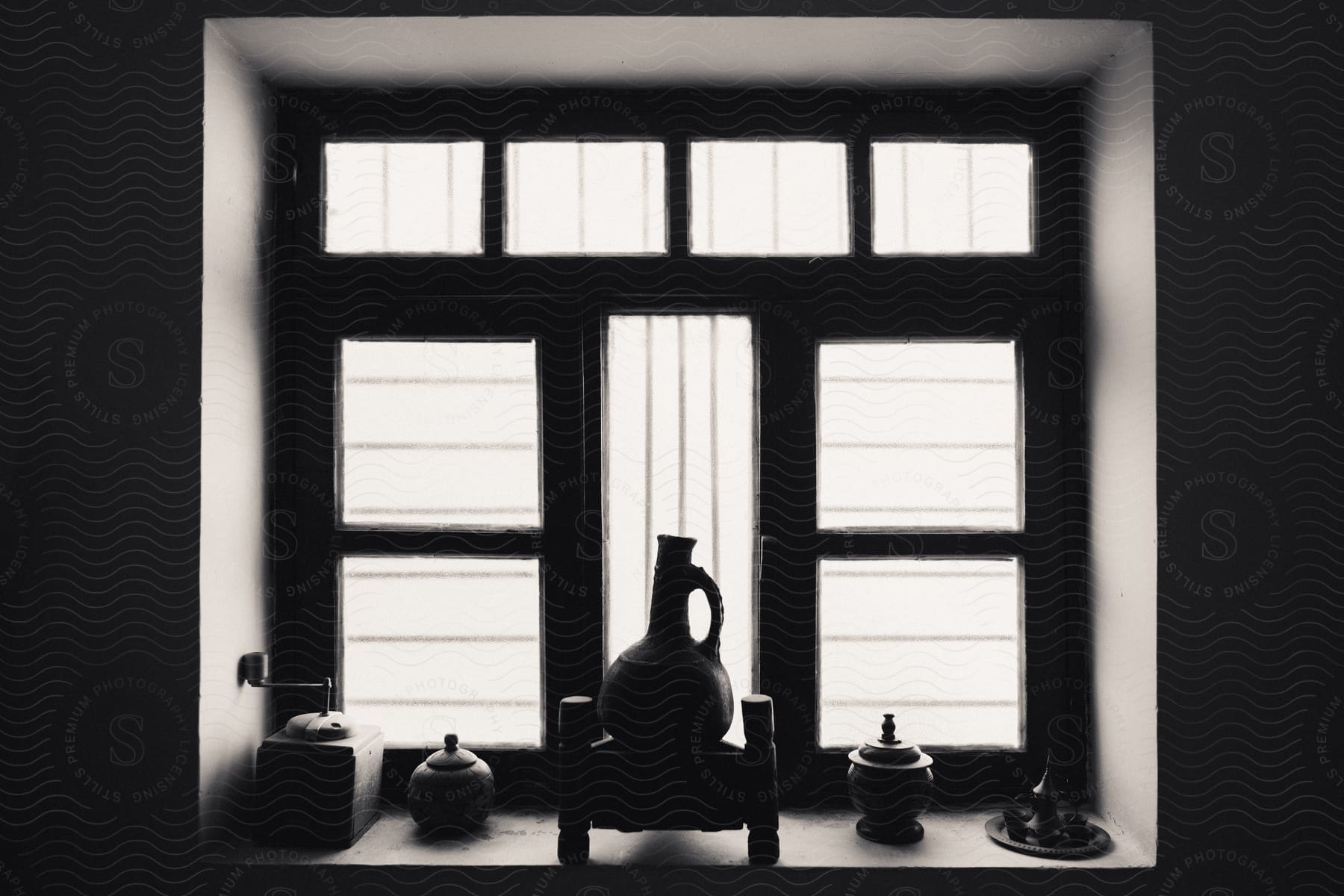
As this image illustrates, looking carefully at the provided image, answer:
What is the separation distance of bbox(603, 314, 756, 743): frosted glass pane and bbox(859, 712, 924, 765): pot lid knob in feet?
0.79

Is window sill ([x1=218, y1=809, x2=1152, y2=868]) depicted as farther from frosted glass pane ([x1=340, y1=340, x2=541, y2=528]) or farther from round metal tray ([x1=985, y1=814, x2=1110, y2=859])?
frosted glass pane ([x1=340, y1=340, x2=541, y2=528])

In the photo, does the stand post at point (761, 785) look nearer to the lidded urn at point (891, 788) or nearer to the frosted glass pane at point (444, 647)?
the lidded urn at point (891, 788)

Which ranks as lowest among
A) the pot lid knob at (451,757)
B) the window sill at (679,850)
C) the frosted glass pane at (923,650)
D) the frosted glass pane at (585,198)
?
the window sill at (679,850)

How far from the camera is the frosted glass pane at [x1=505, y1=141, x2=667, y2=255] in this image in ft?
5.24

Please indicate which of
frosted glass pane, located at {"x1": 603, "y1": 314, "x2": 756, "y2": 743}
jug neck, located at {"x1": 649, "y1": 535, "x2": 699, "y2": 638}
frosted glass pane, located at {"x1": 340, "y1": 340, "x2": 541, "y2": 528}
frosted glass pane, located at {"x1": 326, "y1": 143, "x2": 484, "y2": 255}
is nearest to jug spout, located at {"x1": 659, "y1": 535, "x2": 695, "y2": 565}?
jug neck, located at {"x1": 649, "y1": 535, "x2": 699, "y2": 638}

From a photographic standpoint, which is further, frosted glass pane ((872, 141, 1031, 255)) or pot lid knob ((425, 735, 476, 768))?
frosted glass pane ((872, 141, 1031, 255))

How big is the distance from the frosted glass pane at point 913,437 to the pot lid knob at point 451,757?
2.36 ft

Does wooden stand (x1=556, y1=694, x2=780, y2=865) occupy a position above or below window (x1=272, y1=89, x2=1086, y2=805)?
below

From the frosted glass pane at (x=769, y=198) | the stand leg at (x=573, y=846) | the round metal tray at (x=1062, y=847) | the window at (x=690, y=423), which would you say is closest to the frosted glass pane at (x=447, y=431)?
the window at (x=690, y=423)

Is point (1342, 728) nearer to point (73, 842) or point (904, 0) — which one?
Result: point (904, 0)

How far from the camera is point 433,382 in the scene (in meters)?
1.58

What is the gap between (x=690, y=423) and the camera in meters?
1.58

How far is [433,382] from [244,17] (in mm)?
629

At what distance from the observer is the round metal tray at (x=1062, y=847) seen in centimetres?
134
